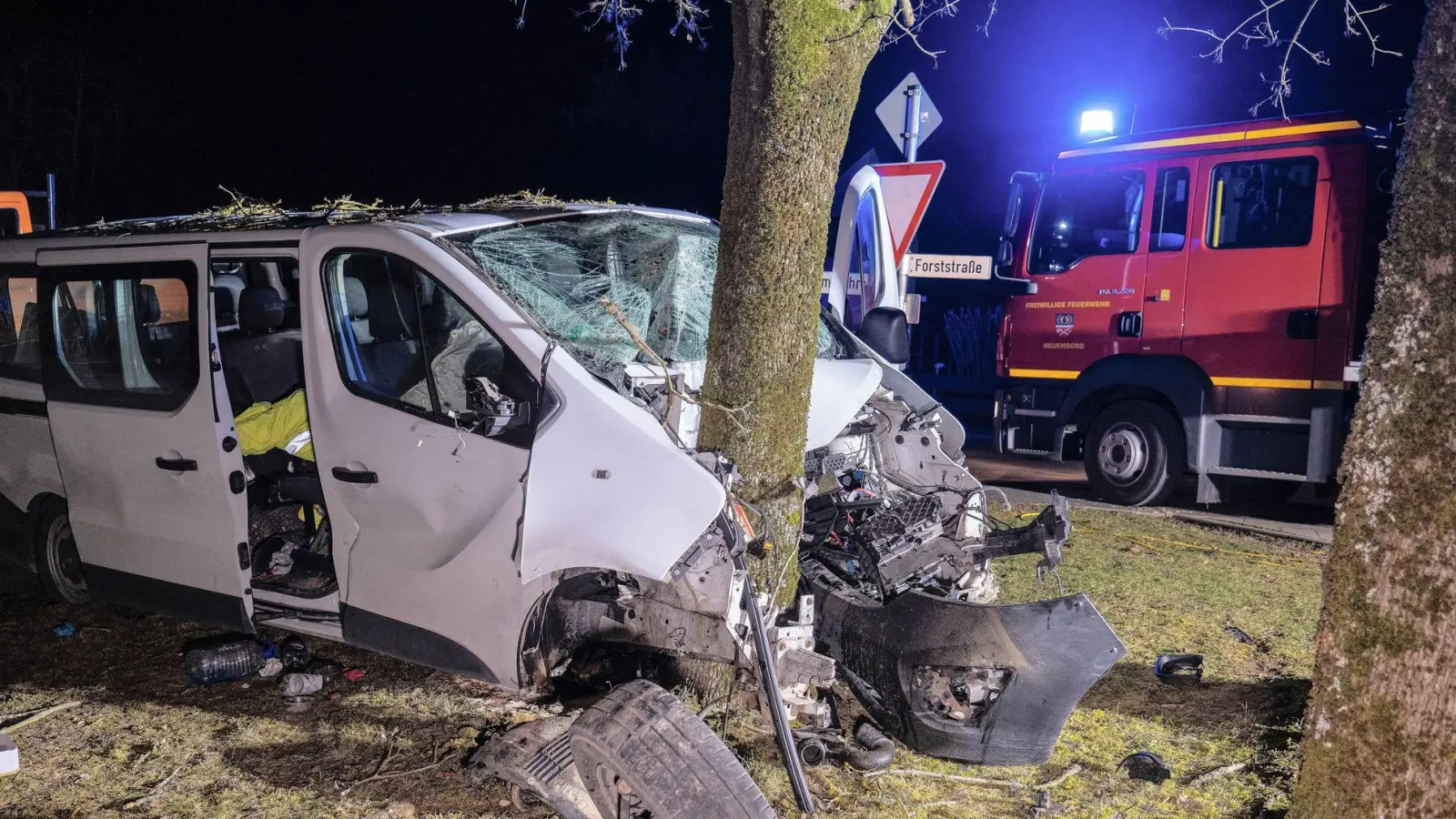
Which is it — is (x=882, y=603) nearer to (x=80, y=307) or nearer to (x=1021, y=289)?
(x=80, y=307)

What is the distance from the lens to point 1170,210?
8023 millimetres

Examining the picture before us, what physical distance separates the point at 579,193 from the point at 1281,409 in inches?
565

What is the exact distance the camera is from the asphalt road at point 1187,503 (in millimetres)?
7629

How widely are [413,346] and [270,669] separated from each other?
1.61 m

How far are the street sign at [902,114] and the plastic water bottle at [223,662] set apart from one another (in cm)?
598

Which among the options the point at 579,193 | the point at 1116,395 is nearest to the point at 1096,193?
the point at 1116,395

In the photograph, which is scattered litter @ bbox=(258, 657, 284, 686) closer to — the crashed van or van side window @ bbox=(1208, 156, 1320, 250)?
the crashed van

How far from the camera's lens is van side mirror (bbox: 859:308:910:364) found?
16.3 ft

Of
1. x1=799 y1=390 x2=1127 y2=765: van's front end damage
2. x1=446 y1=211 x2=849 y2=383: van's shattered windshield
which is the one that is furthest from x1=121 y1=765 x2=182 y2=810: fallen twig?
x1=799 y1=390 x2=1127 y2=765: van's front end damage

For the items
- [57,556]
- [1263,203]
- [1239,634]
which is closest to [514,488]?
[57,556]

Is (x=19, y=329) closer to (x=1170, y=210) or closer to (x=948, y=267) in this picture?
(x=948, y=267)

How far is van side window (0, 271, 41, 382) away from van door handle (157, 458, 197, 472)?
105 cm

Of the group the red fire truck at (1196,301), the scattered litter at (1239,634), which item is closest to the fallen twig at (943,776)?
the scattered litter at (1239,634)

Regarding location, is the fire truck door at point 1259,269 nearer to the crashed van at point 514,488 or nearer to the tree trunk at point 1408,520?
the crashed van at point 514,488
